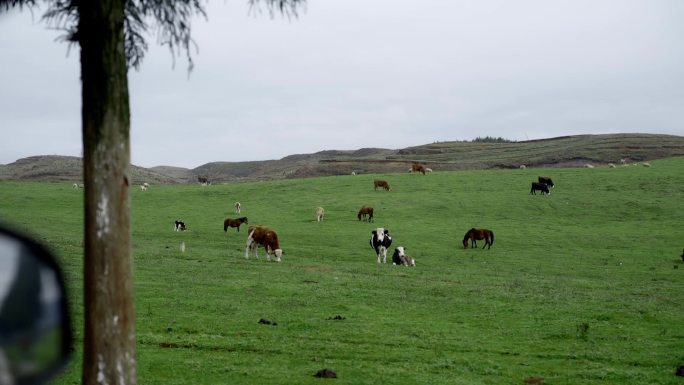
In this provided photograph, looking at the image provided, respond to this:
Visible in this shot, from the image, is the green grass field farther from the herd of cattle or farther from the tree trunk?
the tree trunk

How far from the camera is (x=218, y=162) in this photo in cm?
17488

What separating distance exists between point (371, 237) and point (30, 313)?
113 feet

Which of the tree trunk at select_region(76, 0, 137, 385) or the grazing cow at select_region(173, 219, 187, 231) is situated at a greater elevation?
the tree trunk at select_region(76, 0, 137, 385)

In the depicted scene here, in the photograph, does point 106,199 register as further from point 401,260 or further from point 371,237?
point 371,237

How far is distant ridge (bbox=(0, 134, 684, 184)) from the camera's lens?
91438 millimetres

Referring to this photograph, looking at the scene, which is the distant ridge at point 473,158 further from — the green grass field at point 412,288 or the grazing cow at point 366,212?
the grazing cow at point 366,212

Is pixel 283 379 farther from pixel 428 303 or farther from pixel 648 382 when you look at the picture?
pixel 428 303

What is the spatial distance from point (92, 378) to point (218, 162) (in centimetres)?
17147

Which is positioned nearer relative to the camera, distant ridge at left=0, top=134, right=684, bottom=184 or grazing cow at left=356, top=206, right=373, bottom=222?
grazing cow at left=356, top=206, right=373, bottom=222

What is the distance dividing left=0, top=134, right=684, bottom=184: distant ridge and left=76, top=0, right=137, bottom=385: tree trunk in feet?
269

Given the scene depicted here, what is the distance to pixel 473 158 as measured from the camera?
107500 mm

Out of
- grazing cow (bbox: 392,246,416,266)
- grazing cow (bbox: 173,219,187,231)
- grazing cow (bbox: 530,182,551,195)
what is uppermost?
grazing cow (bbox: 530,182,551,195)

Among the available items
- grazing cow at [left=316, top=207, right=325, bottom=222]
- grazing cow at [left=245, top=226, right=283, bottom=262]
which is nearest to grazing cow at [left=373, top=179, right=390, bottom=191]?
grazing cow at [left=316, top=207, right=325, bottom=222]

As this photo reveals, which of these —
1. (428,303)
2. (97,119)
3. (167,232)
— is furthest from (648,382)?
(167,232)
